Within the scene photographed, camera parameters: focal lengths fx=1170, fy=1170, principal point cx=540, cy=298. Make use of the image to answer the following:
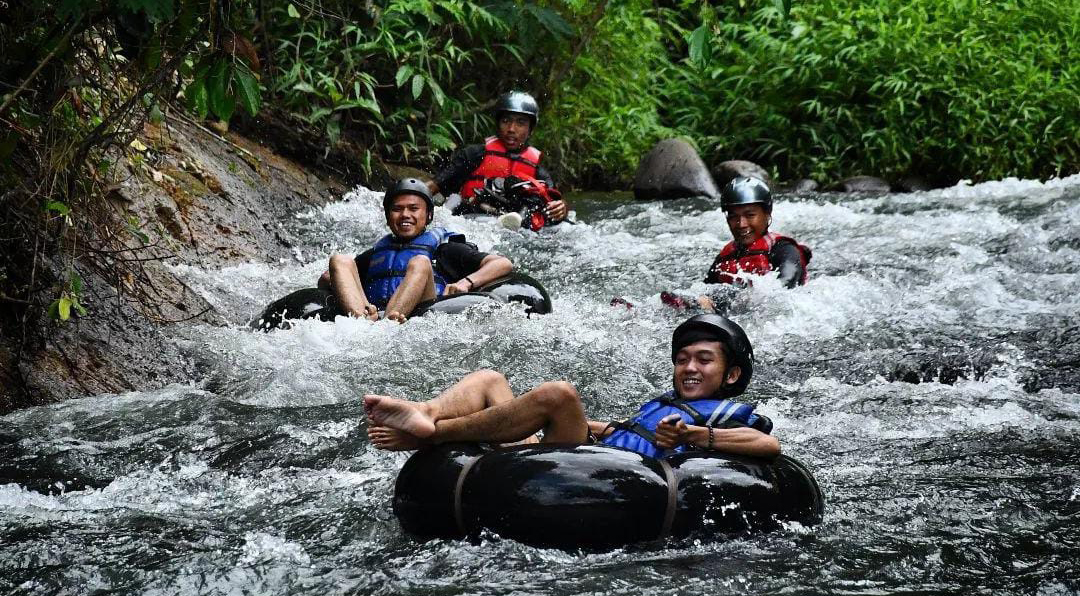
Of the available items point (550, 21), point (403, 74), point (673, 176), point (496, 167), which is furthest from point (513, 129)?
point (550, 21)

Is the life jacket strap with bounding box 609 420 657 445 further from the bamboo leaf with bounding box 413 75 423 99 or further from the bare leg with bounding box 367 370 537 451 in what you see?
the bamboo leaf with bounding box 413 75 423 99

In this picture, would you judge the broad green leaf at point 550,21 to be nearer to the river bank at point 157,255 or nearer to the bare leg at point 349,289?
the river bank at point 157,255

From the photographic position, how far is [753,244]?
24.2 feet

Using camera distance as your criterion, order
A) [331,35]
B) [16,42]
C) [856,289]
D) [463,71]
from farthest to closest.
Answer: [463,71], [331,35], [856,289], [16,42]

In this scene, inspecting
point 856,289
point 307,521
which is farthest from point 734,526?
point 856,289

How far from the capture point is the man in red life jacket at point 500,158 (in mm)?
10180

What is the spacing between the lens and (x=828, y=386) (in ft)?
19.0

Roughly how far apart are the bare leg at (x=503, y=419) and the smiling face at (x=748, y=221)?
140 inches

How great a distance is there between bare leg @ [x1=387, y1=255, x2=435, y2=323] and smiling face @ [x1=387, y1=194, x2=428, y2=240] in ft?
0.76

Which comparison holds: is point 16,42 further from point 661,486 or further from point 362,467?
point 661,486

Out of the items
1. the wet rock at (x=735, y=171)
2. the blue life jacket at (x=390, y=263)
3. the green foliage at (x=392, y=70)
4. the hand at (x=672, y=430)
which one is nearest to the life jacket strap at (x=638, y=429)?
the hand at (x=672, y=430)

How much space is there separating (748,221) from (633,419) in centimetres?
340

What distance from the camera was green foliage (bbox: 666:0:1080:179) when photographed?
12539 mm

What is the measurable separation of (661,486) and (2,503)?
2.29 metres
